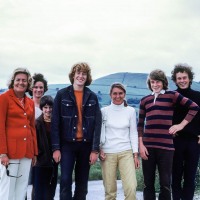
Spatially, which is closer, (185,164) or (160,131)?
(160,131)

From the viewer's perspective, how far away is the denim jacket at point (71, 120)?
384cm

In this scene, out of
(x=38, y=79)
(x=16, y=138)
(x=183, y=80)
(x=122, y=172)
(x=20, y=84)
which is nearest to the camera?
(x=16, y=138)

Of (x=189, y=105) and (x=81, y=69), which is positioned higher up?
(x=81, y=69)

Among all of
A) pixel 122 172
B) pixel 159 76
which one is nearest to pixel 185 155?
pixel 122 172

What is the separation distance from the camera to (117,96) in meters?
4.18

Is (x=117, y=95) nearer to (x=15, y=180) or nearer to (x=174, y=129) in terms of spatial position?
(x=174, y=129)

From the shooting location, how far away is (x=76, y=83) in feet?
13.1

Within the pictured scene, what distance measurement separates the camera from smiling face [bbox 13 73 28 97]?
3.78m

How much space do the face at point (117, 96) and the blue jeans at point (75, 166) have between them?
62cm

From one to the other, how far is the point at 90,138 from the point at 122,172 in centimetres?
54

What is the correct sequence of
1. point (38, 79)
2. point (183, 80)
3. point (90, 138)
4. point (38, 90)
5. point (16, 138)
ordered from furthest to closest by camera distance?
point (38, 79) < point (38, 90) < point (183, 80) < point (90, 138) < point (16, 138)

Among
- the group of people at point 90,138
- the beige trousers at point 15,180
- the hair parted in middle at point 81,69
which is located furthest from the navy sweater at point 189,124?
the beige trousers at point 15,180

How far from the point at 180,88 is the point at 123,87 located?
2.61 ft

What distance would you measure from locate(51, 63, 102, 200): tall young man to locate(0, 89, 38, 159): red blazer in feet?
0.94
